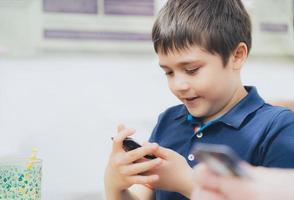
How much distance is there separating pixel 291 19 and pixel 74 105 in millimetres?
821

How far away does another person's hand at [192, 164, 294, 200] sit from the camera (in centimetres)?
47

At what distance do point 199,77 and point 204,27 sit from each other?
0.36 ft

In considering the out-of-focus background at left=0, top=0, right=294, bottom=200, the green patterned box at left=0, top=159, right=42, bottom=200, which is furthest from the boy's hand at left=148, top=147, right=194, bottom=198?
the out-of-focus background at left=0, top=0, right=294, bottom=200

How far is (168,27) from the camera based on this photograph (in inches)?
39.6

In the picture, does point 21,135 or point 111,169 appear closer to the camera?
point 111,169

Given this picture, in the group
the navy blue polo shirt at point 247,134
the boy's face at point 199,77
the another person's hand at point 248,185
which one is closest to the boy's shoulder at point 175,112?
the navy blue polo shirt at point 247,134

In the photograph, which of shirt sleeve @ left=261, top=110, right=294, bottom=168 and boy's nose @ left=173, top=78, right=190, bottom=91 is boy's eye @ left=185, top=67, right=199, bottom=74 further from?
shirt sleeve @ left=261, top=110, right=294, bottom=168

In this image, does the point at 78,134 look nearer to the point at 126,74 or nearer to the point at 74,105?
the point at 74,105

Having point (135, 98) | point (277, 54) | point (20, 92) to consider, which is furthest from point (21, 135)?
point (277, 54)

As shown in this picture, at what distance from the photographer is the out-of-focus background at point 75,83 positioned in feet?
4.75

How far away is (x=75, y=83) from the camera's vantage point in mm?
1511

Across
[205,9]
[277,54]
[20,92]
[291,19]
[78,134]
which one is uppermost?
[205,9]

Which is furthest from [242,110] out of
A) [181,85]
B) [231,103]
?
[181,85]

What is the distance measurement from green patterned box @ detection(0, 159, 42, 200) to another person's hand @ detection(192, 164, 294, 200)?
2.22ft
